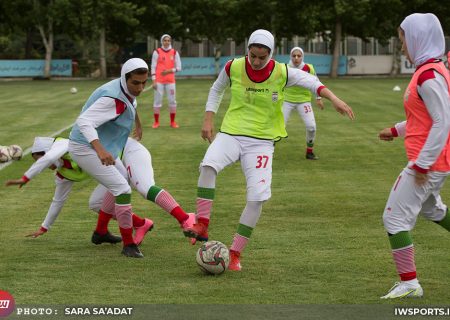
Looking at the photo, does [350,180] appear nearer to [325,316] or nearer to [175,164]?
[175,164]

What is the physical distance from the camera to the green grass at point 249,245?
347 inches

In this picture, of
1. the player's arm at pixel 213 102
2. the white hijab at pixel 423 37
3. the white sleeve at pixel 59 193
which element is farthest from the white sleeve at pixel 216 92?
the white hijab at pixel 423 37

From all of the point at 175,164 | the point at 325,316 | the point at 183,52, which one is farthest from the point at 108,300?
the point at 183,52

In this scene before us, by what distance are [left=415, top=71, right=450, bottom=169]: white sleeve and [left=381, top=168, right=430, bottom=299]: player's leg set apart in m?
0.27

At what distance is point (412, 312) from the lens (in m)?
8.00

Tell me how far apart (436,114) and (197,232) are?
2883 mm

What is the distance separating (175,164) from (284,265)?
9.40m

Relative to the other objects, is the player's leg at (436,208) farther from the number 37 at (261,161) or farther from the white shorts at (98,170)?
the white shorts at (98,170)

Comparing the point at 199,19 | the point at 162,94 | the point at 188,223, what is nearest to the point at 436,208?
the point at 188,223

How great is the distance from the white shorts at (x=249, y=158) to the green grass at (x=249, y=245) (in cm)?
74

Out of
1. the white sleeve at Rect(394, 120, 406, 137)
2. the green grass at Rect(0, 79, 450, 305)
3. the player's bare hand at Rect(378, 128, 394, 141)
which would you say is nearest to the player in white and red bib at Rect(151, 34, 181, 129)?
the green grass at Rect(0, 79, 450, 305)

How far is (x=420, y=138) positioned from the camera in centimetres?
841

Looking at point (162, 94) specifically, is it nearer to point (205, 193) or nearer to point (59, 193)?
point (59, 193)

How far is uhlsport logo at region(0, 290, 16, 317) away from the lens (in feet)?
26.5
